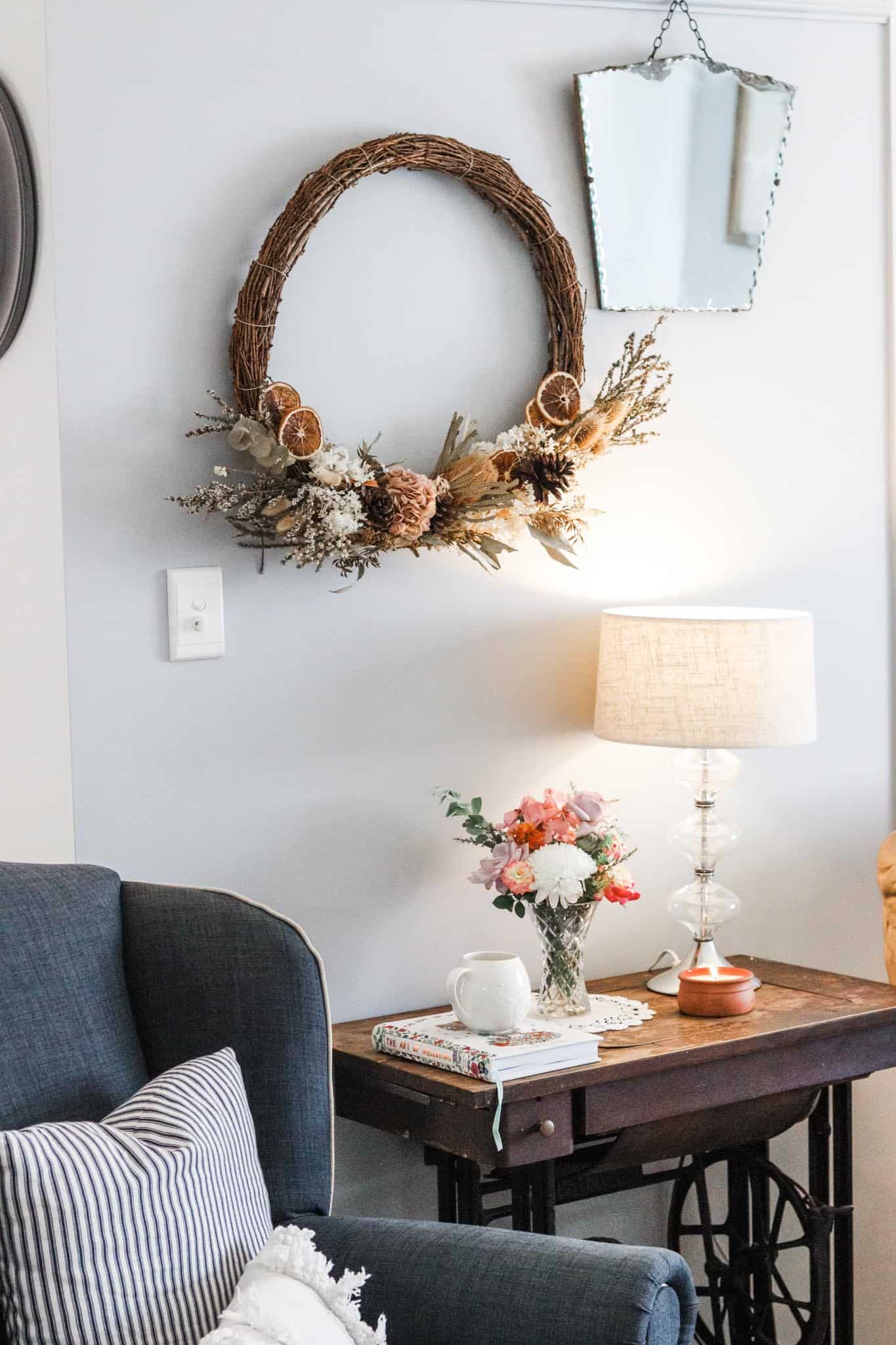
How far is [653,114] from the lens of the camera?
2.48 meters

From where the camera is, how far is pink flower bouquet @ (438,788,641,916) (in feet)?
6.96

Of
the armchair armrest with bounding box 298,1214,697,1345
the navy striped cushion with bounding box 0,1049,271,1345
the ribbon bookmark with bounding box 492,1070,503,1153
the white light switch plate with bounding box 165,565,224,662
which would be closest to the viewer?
the navy striped cushion with bounding box 0,1049,271,1345

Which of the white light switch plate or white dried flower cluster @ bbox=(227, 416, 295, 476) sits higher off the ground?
white dried flower cluster @ bbox=(227, 416, 295, 476)

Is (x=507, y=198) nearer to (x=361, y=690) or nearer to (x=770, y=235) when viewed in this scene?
(x=770, y=235)

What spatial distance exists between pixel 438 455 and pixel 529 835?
602 millimetres

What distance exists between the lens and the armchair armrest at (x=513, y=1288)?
5.05 ft

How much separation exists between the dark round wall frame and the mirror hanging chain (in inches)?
40.9

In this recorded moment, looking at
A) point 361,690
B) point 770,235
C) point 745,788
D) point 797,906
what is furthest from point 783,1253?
point 770,235

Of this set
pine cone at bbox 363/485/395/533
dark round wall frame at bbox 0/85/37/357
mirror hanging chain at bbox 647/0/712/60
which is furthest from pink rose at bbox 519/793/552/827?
mirror hanging chain at bbox 647/0/712/60

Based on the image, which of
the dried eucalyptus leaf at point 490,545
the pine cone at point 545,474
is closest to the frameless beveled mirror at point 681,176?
the pine cone at point 545,474

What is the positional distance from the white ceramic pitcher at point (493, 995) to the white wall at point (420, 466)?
31cm

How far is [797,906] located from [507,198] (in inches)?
51.9

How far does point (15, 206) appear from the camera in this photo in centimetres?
209

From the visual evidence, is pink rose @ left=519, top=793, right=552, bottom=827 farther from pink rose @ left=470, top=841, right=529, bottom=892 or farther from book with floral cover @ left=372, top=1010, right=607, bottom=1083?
book with floral cover @ left=372, top=1010, right=607, bottom=1083
